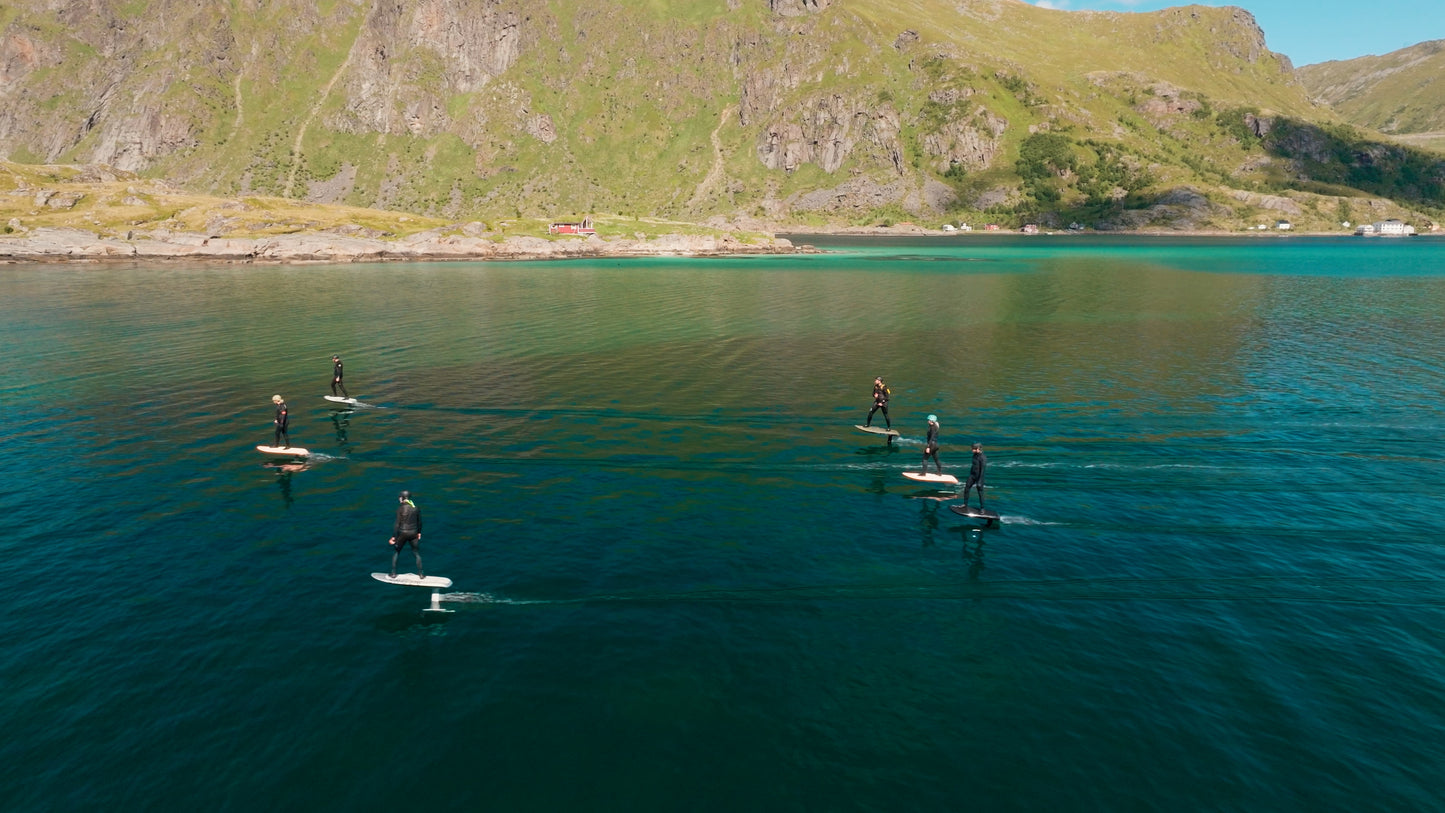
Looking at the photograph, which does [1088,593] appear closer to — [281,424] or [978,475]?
[978,475]

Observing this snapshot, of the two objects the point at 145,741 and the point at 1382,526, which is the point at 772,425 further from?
the point at 145,741

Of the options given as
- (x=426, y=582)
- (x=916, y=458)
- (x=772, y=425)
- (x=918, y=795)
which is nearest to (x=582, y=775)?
(x=918, y=795)

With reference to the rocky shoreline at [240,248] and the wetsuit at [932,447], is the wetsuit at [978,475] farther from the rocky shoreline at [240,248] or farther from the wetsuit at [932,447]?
the rocky shoreline at [240,248]

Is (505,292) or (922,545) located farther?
(505,292)

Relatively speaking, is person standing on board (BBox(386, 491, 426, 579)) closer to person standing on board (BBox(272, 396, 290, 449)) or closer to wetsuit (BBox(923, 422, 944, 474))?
person standing on board (BBox(272, 396, 290, 449))

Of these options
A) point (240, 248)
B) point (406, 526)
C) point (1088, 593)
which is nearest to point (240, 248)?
point (240, 248)

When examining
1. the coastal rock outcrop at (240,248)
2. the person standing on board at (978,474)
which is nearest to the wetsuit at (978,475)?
the person standing on board at (978,474)

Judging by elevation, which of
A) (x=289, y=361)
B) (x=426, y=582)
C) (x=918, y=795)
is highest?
(x=289, y=361)
